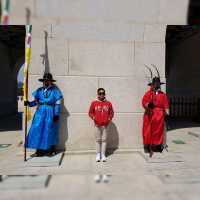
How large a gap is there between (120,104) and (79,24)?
2208 mm

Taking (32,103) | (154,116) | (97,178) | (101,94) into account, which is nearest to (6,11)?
(32,103)

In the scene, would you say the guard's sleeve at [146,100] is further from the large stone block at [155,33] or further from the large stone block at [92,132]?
the large stone block at [155,33]

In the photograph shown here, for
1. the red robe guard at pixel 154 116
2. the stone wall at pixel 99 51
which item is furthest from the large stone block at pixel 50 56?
the red robe guard at pixel 154 116

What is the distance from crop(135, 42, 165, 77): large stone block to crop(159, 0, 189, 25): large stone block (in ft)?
2.15

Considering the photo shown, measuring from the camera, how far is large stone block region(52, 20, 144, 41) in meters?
6.31

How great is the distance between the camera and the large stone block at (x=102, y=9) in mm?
6270

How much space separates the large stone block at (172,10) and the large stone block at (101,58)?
112 cm

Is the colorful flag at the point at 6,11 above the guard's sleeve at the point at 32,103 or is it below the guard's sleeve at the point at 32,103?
above

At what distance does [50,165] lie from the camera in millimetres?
5297

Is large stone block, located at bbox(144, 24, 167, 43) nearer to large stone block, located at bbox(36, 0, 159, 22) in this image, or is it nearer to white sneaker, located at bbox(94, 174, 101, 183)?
large stone block, located at bbox(36, 0, 159, 22)

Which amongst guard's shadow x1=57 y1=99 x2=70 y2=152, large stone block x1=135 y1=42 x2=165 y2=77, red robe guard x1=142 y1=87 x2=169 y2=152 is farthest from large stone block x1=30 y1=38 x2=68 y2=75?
red robe guard x1=142 y1=87 x2=169 y2=152

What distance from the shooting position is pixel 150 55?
650 cm

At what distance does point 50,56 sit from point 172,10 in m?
3.24

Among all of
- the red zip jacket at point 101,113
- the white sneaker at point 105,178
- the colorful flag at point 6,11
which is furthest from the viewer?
the colorful flag at point 6,11
